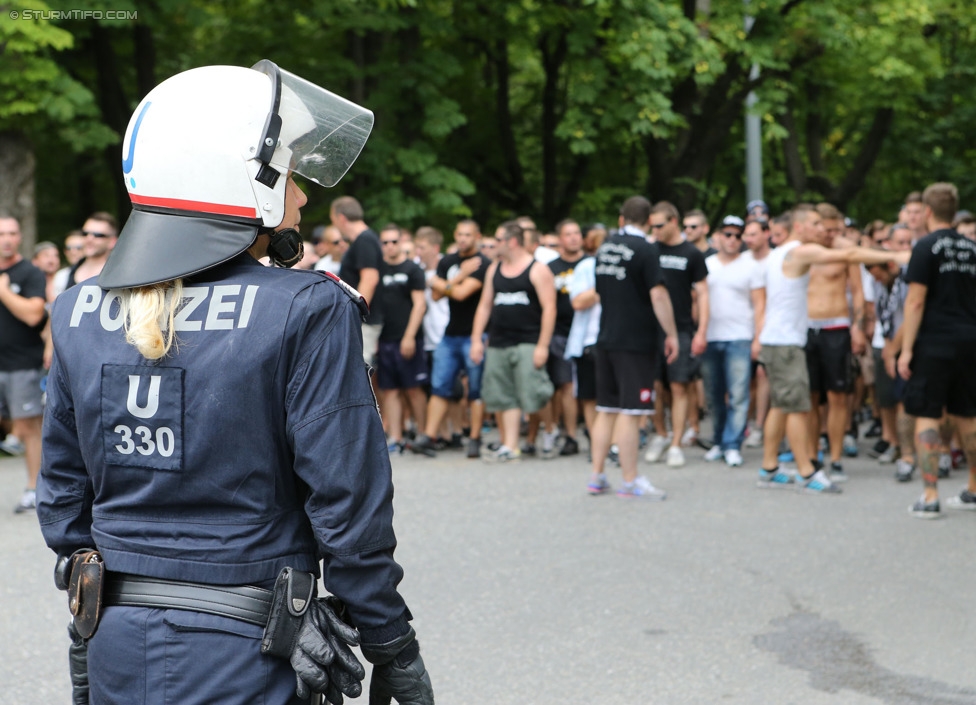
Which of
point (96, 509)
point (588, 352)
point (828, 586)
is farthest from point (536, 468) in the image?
point (96, 509)

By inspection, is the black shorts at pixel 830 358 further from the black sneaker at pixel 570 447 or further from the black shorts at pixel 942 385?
the black sneaker at pixel 570 447

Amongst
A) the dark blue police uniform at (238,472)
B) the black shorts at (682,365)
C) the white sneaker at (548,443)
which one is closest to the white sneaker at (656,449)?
the black shorts at (682,365)

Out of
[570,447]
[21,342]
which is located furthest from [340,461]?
[570,447]

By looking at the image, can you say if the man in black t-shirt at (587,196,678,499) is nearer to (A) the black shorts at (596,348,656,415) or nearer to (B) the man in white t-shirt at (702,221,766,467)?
(A) the black shorts at (596,348,656,415)

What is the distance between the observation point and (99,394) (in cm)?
231

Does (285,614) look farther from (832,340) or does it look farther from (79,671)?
(832,340)

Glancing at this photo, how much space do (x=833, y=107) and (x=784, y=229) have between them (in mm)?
16038

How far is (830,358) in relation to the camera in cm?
956

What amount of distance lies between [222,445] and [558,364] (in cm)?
949

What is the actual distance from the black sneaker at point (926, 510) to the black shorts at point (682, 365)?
9.89ft

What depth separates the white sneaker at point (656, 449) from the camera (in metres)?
10.8

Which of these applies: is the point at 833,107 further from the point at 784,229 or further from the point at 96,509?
the point at 96,509

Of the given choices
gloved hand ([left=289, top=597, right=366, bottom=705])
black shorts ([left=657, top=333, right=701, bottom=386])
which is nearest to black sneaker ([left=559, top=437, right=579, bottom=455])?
black shorts ([left=657, top=333, right=701, bottom=386])

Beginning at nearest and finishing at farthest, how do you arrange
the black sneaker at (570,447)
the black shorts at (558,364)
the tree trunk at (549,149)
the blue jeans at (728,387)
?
the blue jeans at (728,387) → the black sneaker at (570,447) → the black shorts at (558,364) → the tree trunk at (549,149)
